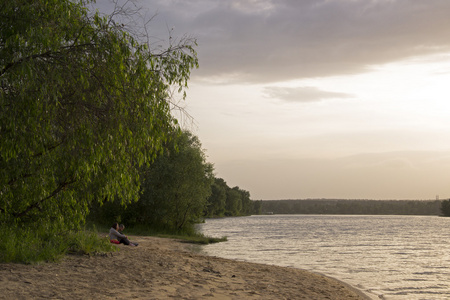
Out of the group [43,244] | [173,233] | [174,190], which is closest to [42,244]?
[43,244]

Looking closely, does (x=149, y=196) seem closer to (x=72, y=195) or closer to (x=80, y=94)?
(x=72, y=195)

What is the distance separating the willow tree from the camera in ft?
29.3

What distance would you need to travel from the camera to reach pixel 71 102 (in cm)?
984

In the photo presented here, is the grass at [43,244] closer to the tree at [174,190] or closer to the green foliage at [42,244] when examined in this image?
the green foliage at [42,244]

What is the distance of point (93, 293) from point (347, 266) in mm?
17494

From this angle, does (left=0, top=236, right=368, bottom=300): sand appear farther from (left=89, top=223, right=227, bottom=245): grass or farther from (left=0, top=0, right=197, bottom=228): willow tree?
(left=89, top=223, right=227, bottom=245): grass

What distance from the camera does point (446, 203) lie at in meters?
166

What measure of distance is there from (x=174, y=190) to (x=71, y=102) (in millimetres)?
26316

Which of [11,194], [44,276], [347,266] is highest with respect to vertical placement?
[11,194]

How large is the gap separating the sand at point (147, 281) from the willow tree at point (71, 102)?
2066 mm

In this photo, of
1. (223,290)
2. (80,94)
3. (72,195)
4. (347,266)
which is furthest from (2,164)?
(347,266)

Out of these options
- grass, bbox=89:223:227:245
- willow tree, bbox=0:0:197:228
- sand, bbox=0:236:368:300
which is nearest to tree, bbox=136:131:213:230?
grass, bbox=89:223:227:245

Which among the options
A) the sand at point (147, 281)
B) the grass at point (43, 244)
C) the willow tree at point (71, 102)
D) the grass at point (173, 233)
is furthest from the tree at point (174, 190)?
the willow tree at point (71, 102)

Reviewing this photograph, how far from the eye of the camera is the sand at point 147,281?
9273 mm
